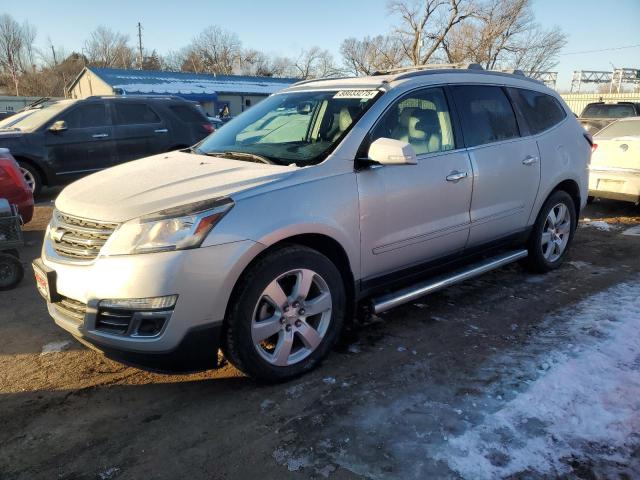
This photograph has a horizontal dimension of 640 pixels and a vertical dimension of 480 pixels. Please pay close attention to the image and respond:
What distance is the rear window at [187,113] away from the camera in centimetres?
1032

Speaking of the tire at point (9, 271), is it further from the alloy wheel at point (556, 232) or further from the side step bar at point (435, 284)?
the alloy wheel at point (556, 232)

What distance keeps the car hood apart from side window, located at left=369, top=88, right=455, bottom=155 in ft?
2.86

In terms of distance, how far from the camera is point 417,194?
11.5ft

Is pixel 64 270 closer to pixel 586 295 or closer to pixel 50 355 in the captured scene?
pixel 50 355

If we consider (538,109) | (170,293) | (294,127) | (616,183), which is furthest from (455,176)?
(616,183)

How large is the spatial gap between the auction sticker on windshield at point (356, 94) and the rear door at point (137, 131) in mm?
6994

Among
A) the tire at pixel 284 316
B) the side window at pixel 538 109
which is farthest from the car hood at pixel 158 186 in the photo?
the side window at pixel 538 109

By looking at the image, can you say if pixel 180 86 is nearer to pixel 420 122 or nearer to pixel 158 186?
pixel 420 122

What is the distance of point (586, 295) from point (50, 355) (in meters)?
4.36

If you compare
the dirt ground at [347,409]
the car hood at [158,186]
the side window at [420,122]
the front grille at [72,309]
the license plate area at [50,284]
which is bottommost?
the dirt ground at [347,409]

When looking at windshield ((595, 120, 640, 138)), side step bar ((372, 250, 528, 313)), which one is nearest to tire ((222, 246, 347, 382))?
side step bar ((372, 250, 528, 313))

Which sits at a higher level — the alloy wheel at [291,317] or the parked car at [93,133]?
the parked car at [93,133]

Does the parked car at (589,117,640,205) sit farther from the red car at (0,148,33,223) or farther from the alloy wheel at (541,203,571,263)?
the red car at (0,148,33,223)

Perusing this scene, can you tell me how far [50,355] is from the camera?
351cm
